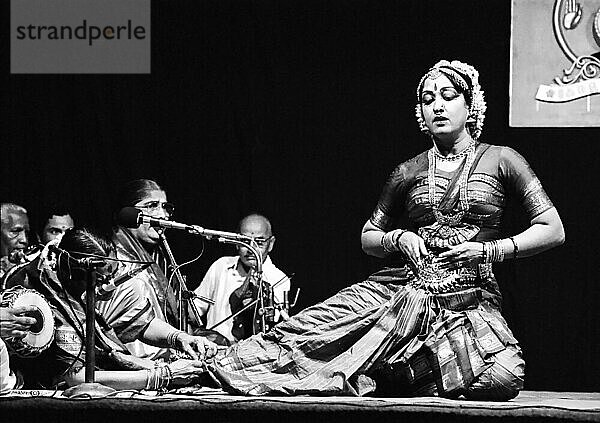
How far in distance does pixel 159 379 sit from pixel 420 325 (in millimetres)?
1071

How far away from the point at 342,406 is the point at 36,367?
5.04 ft

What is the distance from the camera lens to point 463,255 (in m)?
4.63

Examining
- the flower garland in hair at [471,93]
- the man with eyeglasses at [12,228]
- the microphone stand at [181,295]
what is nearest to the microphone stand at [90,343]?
the microphone stand at [181,295]

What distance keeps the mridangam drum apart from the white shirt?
3.65 ft

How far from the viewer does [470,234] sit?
4.73 m

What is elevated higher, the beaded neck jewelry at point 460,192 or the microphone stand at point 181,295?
the beaded neck jewelry at point 460,192

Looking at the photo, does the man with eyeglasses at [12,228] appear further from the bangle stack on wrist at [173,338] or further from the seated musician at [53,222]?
the bangle stack on wrist at [173,338]

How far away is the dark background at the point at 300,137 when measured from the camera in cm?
582

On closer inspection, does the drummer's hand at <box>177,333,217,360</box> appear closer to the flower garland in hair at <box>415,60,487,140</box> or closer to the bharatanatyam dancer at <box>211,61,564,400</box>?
the bharatanatyam dancer at <box>211,61,564,400</box>

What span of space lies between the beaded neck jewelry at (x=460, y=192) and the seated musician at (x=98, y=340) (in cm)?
109

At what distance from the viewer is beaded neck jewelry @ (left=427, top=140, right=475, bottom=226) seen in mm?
4730

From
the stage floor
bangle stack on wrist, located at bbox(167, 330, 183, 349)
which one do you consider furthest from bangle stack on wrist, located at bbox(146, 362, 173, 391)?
bangle stack on wrist, located at bbox(167, 330, 183, 349)

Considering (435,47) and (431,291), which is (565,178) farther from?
(431,291)
